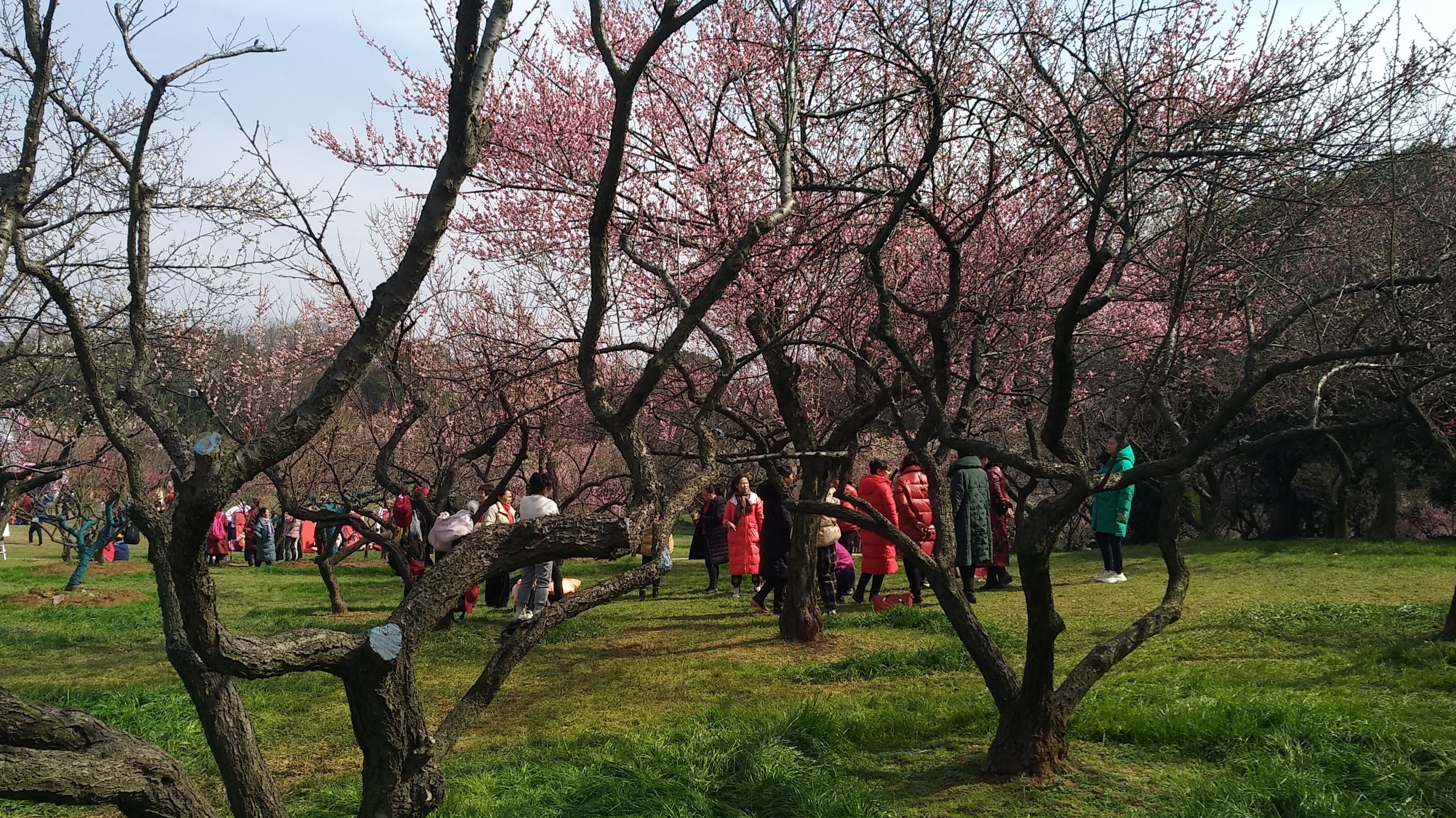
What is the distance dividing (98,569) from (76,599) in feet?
18.6

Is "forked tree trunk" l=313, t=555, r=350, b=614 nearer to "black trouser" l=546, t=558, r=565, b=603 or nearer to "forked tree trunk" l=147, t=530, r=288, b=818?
"black trouser" l=546, t=558, r=565, b=603

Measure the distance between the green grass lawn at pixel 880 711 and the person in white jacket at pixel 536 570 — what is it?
0.43 meters

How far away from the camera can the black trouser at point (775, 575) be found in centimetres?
1070

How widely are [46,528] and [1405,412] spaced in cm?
3895

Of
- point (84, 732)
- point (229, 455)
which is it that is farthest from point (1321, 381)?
point (84, 732)

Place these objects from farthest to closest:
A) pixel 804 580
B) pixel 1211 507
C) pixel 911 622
→ 1. pixel 1211 507
2. pixel 911 622
3. pixel 804 580

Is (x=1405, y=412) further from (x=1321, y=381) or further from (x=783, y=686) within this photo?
(x=783, y=686)

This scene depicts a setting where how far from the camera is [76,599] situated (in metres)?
14.4

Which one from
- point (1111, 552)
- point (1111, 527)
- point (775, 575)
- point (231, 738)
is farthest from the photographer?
point (1111, 552)

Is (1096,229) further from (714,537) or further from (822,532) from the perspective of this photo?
(714,537)

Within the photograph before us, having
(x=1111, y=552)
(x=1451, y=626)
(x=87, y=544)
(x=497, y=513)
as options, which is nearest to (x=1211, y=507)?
(x=1111, y=552)

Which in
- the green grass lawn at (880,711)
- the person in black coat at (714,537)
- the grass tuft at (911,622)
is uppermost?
the person in black coat at (714,537)

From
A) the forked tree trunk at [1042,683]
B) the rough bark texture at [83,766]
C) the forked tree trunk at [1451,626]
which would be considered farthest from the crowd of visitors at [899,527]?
the rough bark texture at [83,766]

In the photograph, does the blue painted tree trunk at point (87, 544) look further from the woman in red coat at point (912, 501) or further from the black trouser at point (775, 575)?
the woman in red coat at point (912, 501)
